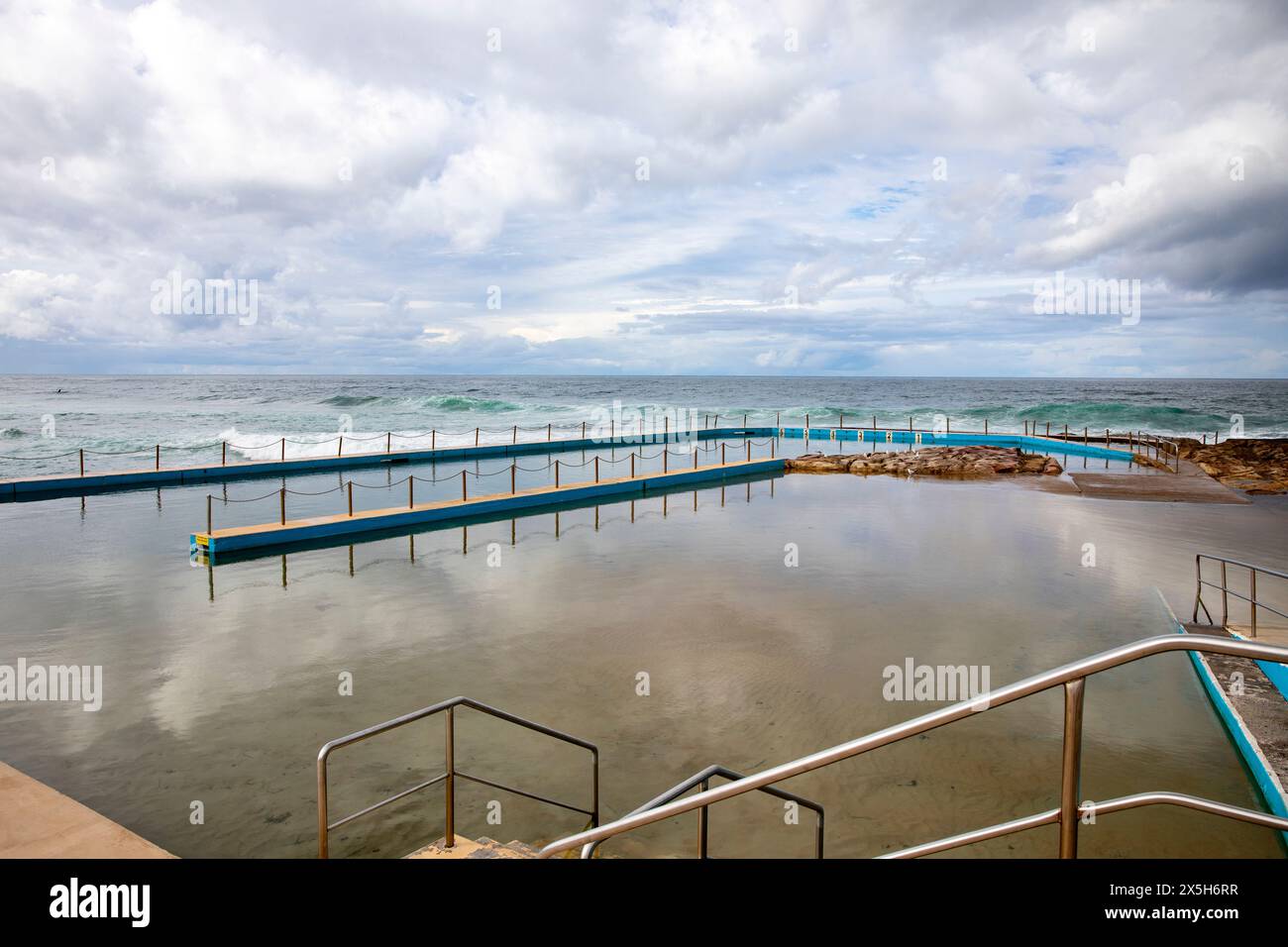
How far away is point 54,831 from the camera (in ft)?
14.8

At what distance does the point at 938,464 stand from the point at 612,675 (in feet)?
66.4

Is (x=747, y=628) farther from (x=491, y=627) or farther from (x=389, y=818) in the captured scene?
(x=389, y=818)

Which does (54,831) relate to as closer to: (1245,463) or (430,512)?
(430,512)

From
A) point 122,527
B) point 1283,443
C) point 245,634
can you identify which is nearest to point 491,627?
point 245,634

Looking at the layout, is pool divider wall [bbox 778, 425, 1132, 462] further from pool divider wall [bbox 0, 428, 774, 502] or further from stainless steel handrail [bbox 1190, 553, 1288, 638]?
stainless steel handrail [bbox 1190, 553, 1288, 638]

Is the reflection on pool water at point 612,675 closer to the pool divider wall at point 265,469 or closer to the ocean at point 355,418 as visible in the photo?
the pool divider wall at point 265,469

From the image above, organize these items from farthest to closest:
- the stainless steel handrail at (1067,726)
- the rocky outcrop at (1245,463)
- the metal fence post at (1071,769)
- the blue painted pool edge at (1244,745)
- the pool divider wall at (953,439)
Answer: the pool divider wall at (953,439), the rocky outcrop at (1245,463), the blue painted pool edge at (1244,745), the metal fence post at (1071,769), the stainless steel handrail at (1067,726)

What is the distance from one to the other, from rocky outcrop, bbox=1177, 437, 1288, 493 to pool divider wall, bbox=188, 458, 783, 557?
15069 mm

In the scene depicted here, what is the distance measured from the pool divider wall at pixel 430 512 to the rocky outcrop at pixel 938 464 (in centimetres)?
467

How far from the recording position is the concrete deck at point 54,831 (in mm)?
4289

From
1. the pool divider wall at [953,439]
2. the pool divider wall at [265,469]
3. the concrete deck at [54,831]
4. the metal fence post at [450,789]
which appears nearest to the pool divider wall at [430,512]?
the pool divider wall at [265,469]
